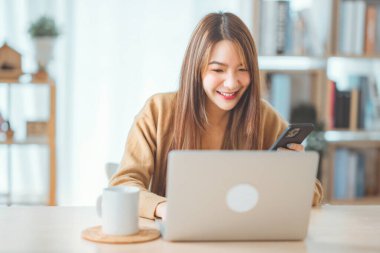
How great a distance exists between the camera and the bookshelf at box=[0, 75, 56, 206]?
3293 millimetres

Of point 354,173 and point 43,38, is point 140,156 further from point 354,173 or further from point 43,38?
point 354,173

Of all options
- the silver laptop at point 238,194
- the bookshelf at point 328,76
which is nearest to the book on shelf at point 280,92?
the bookshelf at point 328,76

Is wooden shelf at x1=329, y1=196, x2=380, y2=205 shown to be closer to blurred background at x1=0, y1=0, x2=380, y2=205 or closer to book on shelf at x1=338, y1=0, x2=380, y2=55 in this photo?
blurred background at x1=0, y1=0, x2=380, y2=205

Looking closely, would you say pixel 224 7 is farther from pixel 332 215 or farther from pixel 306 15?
pixel 332 215

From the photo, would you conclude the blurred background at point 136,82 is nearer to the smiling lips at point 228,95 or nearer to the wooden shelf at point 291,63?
the wooden shelf at point 291,63

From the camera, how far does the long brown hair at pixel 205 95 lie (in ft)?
5.83

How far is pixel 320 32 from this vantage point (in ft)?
11.4

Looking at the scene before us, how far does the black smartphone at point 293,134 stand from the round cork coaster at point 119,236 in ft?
1.26

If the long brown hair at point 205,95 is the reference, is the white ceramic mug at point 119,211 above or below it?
below

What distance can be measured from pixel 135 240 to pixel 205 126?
662 mm

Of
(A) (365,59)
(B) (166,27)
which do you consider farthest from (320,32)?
(B) (166,27)

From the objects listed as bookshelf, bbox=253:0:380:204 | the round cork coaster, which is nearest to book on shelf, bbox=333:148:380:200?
bookshelf, bbox=253:0:380:204

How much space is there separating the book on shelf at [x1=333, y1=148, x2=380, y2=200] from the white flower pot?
1.61 metres

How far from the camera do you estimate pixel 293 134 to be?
5.01 feet
